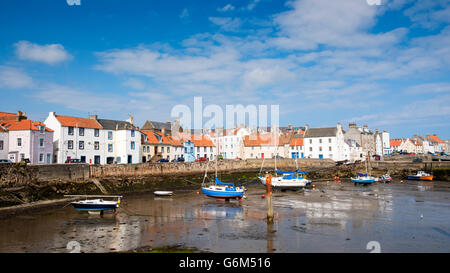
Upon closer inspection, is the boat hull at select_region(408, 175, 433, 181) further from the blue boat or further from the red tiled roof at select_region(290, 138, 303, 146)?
the blue boat

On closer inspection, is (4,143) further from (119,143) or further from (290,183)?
(290,183)

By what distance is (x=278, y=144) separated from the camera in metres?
85.9

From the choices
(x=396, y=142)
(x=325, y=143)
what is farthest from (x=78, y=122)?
(x=396, y=142)

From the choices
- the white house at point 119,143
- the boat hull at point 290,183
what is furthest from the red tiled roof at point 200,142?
the boat hull at point 290,183

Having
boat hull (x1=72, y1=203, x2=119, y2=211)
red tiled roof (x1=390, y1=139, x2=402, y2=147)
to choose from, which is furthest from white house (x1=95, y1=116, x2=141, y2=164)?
red tiled roof (x1=390, y1=139, x2=402, y2=147)

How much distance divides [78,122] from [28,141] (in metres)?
9.29

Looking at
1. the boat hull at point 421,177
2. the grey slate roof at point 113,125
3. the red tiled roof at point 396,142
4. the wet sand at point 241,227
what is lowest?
the wet sand at point 241,227

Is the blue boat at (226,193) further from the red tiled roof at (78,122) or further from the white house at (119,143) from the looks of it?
the red tiled roof at (78,122)

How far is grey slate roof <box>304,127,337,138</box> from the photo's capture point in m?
79.8

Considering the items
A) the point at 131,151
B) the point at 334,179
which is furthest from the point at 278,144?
the point at 131,151

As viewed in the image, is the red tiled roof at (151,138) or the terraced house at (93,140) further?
the red tiled roof at (151,138)

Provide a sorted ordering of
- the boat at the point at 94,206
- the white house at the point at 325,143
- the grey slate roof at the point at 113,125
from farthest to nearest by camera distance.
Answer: the white house at the point at 325,143 → the grey slate roof at the point at 113,125 → the boat at the point at 94,206

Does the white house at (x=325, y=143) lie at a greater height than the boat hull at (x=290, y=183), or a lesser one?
greater

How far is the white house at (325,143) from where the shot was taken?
79.6 m
